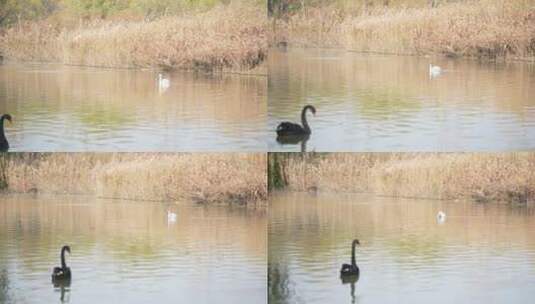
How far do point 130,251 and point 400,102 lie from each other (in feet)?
6.64

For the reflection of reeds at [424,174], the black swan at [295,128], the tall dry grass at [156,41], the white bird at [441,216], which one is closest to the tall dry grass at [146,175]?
the black swan at [295,128]

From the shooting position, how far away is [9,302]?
7430 mm

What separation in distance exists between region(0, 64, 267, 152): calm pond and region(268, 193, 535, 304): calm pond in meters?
0.58

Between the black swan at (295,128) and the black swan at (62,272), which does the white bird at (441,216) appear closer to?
the black swan at (295,128)

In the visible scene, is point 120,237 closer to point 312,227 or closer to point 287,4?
point 312,227

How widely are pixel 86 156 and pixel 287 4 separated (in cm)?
165

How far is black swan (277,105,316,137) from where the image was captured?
7410 millimetres

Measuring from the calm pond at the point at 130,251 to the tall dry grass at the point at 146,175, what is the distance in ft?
0.25

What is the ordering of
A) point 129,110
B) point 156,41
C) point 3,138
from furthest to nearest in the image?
point 156,41 < point 129,110 < point 3,138

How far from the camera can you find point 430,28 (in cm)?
776

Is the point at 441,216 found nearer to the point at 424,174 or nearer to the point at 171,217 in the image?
the point at 424,174

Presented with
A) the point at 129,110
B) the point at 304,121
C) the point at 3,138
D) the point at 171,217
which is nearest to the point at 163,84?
the point at 129,110

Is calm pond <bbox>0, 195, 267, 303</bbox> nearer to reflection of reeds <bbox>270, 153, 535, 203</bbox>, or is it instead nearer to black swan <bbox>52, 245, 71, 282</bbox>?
black swan <bbox>52, 245, 71, 282</bbox>

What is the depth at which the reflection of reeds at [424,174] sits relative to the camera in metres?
7.59
